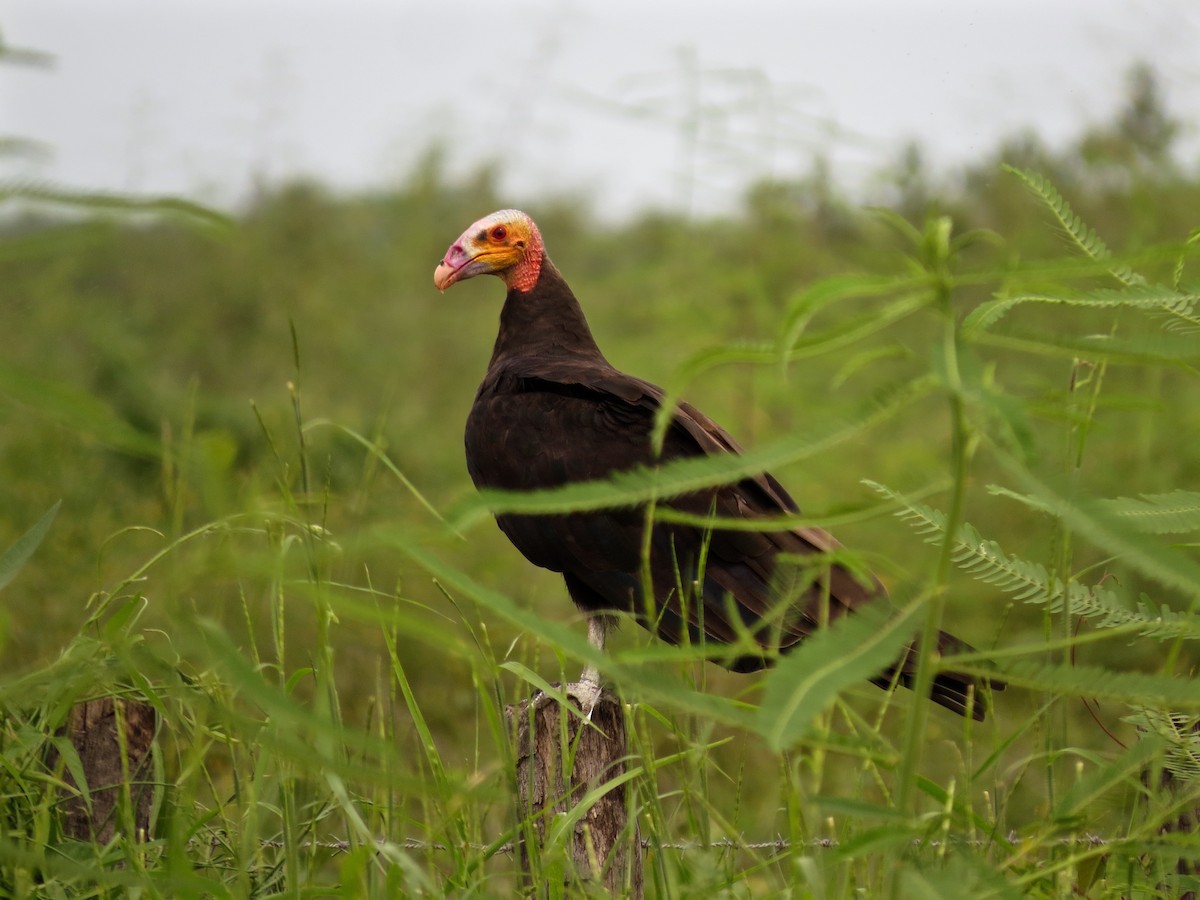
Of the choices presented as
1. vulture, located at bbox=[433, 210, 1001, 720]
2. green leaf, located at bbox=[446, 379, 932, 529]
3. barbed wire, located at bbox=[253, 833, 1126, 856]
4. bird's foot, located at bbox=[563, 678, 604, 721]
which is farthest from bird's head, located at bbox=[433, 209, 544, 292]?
green leaf, located at bbox=[446, 379, 932, 529]

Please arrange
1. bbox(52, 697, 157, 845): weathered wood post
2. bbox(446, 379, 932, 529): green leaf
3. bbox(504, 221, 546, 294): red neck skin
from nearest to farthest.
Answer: bbox(446, 379, 932, 529): green leaf → bbox(52, 697, 157, 845): weathered wood post → bbox(504, 221, 546, 294): red neck skin

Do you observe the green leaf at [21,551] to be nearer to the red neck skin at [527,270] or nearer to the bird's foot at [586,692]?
the bird's foot at [586,692]

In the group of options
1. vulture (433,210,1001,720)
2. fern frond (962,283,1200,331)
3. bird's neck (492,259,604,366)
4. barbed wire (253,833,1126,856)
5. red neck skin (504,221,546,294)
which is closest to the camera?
fern frond (962,283,1200,331)

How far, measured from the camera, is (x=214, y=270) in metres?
9.98

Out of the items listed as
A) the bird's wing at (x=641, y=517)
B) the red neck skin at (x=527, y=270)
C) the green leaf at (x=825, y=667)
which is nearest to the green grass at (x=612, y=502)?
the green leaf at (x=825, y=667)

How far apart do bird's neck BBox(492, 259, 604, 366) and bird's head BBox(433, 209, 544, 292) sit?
0.04 m

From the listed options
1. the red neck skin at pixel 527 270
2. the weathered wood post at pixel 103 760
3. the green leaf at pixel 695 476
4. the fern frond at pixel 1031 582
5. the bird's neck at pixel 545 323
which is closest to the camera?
the green leaf at pixel 695 476

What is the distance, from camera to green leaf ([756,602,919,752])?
0.86 m

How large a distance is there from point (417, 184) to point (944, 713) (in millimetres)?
6312

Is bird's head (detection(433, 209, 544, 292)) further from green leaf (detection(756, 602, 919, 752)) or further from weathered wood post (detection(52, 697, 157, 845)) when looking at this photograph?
green leaf (detection(756, 602, 919, 752))

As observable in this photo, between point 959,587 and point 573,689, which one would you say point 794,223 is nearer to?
point 959,587

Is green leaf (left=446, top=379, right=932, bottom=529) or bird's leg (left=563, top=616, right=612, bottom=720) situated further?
bird's leg (left=563, top=616, right=612, bottom=720)

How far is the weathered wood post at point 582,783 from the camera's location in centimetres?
186

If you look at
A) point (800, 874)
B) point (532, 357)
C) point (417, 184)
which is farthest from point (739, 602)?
point (417, 184)
